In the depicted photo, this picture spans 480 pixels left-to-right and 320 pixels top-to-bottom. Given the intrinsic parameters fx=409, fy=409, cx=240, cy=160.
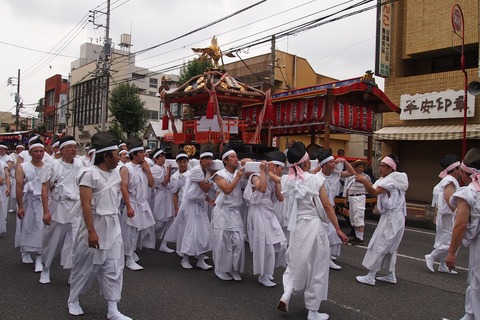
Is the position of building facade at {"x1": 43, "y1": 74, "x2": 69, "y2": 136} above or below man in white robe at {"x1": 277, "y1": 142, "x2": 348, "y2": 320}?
above

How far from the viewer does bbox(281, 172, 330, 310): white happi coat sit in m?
4.16

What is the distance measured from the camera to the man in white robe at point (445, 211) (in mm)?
6141

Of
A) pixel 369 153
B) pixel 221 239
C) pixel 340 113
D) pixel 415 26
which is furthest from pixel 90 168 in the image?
pixel 415 26

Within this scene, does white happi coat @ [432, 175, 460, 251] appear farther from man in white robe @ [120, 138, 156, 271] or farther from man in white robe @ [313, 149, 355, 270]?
man in white robe @ [120, 138, 156, 271]

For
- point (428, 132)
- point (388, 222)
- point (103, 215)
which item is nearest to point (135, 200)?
point (103, 215)

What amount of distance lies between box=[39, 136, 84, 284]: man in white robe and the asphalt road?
37 centimetres

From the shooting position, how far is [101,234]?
3.94m

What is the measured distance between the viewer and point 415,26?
17172 millimetres

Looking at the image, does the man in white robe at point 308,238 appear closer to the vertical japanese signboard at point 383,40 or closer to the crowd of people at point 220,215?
the crowd of people at point 220,215

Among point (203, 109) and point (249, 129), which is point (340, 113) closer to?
point (249, 129)

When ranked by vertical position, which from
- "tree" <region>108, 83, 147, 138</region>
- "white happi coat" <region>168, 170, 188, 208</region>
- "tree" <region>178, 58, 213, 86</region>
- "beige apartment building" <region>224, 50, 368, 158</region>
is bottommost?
"white happi coat" <region>168, 170, 188, 208</region>

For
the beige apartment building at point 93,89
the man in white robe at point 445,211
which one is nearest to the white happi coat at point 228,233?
the man in white robe at point 445,211

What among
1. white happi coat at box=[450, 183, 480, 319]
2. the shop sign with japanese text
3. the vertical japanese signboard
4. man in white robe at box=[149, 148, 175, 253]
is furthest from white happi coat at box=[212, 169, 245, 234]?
the vertical japanese signboard

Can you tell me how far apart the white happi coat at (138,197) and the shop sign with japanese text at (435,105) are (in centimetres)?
1310
